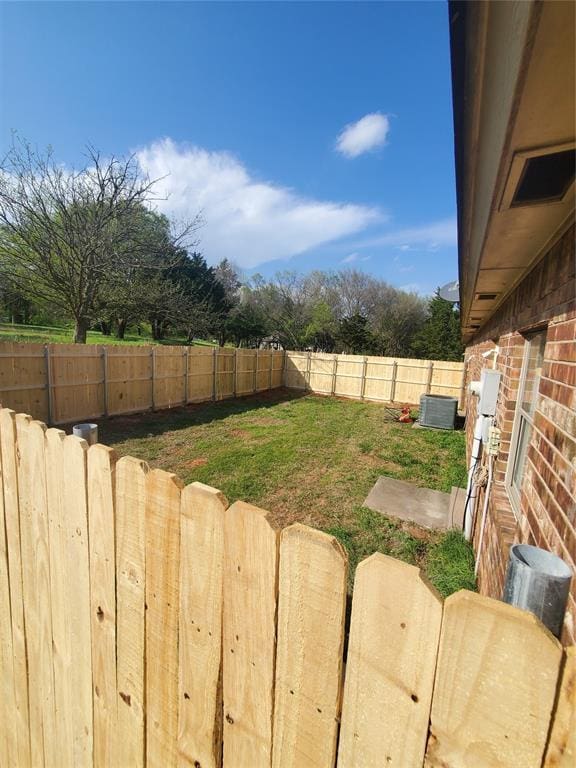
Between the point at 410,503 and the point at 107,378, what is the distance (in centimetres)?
801

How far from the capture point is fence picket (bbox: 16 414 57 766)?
4.25 feet

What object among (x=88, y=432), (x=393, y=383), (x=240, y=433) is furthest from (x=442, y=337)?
(x=88, y=432)

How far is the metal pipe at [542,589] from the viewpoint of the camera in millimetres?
703

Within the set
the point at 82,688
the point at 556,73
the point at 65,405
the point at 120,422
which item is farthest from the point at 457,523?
the point at 65,405

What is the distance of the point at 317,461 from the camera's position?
6.59 meters

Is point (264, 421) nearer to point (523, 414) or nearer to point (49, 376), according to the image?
point (49, 376)

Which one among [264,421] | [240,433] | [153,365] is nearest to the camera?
[240,433]

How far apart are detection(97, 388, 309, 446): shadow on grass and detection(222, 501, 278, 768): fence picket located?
23.3 feet

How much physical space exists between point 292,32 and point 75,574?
6432mm

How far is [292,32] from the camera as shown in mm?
4547

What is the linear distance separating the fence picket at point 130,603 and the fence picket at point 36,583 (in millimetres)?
434

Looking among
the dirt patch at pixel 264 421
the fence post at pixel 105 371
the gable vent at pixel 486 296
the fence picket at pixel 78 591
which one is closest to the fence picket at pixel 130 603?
the fence picket at pixel 78 591

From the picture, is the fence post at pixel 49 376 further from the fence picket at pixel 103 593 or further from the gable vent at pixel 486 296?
the gable vent at pixel 486 296

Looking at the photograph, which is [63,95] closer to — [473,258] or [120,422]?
[120,422]
